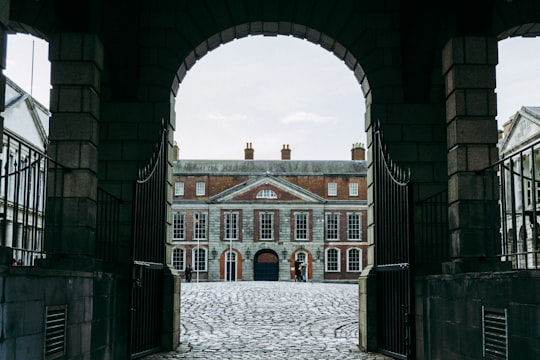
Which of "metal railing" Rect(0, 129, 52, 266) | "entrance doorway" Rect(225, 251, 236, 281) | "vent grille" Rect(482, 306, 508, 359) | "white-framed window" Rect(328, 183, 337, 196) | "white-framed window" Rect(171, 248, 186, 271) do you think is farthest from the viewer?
"white-framed window" Rect(328, 183, 337, 196)

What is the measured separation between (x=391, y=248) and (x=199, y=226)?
162ft

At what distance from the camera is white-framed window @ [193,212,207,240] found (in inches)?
2226

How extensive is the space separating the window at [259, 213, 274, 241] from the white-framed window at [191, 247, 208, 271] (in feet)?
16.0

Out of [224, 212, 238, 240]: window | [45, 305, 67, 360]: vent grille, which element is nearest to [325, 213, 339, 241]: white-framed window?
[224, 212, 238, 240]: window

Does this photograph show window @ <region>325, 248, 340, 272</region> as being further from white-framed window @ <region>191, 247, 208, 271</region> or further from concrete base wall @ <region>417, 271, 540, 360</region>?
concrete base wall @ <region>417, 271, 540, 360</region>

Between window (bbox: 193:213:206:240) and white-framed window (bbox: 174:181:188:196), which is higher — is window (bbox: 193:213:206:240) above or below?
below

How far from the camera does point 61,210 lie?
6551mm

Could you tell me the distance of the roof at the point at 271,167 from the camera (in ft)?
200

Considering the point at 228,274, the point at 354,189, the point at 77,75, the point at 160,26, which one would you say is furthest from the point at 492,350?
the point at 354,189

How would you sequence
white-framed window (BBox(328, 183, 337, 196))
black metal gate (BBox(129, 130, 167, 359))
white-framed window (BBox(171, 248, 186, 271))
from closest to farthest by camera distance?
black metal gate (BBox(129, 130, 167, 359)) < white-framed window (BBox(171, 248, 186, 271)) < white-framed window (BBox(328, 183, 337, 196))

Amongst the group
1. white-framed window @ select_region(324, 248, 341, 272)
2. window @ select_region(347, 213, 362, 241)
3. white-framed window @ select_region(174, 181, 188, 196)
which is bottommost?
white-framed window @ select_region(324, 248, 341, 272)

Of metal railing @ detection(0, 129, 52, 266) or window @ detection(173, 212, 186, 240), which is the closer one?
metal railing @ detection(0, 129, 52, 266)

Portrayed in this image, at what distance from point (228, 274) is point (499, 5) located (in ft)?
158

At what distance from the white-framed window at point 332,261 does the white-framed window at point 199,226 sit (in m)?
10.4
